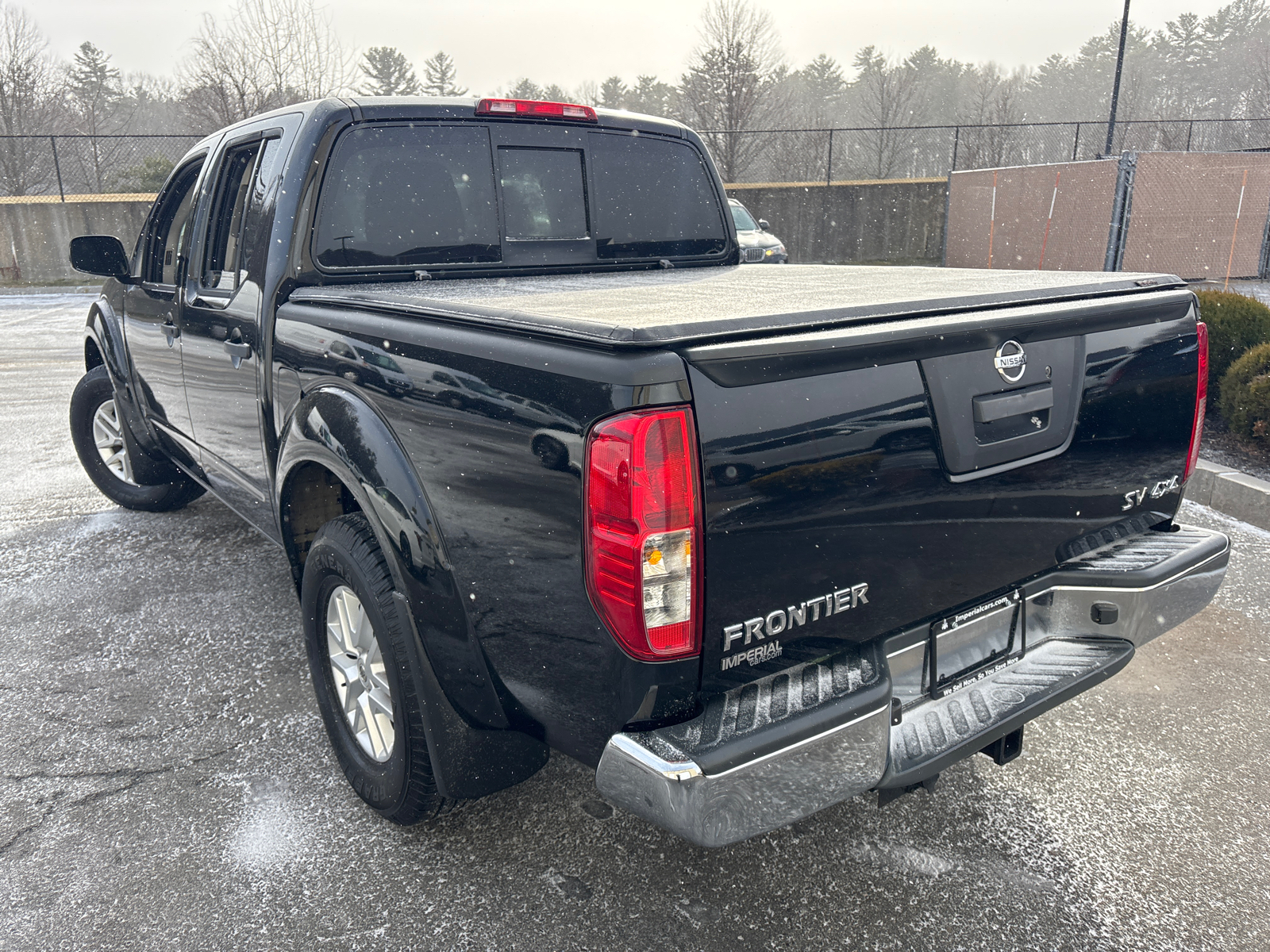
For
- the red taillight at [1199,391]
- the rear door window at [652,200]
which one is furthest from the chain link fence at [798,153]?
the red taillight at [1199,391]

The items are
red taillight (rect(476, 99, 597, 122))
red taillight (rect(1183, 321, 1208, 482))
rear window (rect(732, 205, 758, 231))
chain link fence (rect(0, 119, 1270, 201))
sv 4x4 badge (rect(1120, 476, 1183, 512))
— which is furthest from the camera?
chain link fence (rect(0, 119, 1270, 201))

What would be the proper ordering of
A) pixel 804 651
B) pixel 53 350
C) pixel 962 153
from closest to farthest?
pixel 804 651
pixel 53 350
pixel 962 153

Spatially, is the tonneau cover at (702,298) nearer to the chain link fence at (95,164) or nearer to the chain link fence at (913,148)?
the chain link fence at (913,148)

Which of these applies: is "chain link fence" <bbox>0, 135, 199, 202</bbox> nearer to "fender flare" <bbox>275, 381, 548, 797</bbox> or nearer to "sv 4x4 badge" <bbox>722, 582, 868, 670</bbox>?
"fender flare" <bbox>275, 381, 548, 797</bbox>

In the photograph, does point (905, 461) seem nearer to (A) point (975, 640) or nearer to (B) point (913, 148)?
(A) point (975, 640)

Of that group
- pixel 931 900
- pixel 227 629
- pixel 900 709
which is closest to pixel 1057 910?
pixel 931 900

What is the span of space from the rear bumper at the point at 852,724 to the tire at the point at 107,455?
4.56m

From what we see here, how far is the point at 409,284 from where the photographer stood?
3.05 meters

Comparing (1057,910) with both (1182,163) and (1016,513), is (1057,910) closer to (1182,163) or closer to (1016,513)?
(1016,513)

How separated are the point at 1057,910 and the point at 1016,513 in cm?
103

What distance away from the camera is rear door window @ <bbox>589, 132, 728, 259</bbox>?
12.3 feet

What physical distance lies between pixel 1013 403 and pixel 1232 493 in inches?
161

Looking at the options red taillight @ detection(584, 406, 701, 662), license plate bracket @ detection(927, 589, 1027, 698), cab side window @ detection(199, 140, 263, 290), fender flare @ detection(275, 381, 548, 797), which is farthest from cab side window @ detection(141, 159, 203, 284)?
license plate bracket @ detection(927, 589, 1027, 698)

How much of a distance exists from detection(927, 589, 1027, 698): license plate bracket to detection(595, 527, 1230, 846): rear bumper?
30 millimetres
